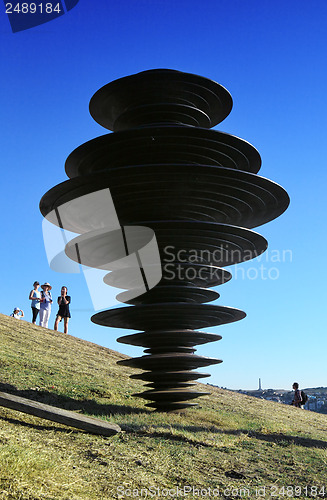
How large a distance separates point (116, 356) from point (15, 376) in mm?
6038

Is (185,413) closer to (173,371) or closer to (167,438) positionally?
(173,371)

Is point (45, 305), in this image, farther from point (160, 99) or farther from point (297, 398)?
point (160, 99)

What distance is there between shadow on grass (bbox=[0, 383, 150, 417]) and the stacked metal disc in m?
0.49

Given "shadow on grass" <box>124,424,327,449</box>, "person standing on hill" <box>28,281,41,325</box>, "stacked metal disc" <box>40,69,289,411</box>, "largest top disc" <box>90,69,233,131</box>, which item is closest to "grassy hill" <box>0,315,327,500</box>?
"shadow on grass" <box>124,424,327,449</box>

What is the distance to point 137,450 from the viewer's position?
4.75 m

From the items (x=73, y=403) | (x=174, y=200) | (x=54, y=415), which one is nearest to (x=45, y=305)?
(x=73, y=403)

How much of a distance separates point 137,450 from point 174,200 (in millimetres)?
3640

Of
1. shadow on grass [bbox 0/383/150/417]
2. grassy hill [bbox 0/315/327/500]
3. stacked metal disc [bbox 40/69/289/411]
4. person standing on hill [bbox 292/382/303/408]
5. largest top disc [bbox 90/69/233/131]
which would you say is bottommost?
grassy hill [bbox 0/315/327/500]

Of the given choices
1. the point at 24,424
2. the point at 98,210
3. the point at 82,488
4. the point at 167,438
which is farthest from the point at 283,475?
the point at 98,210

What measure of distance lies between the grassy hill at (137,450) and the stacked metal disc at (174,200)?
1.03 m

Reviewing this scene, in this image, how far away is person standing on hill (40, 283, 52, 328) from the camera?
16078 mm

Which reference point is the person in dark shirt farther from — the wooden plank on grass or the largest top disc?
the wooden plank on grass

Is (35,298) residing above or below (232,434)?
above

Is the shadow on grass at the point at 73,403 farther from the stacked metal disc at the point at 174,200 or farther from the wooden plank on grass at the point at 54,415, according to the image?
the wooden plank on grass at the point at 54,415
